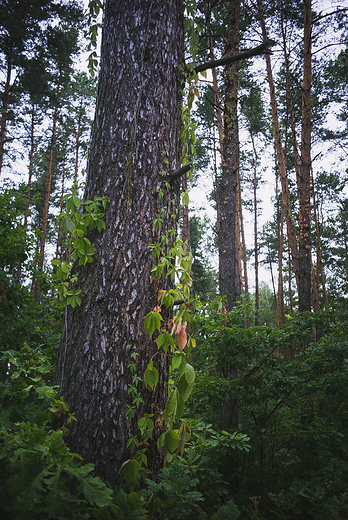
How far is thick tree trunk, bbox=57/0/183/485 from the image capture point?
4.69 feet

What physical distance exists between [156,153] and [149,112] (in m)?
0.25

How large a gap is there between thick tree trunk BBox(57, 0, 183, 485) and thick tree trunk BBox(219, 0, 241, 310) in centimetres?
414

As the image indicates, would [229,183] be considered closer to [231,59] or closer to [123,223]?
[231,59]

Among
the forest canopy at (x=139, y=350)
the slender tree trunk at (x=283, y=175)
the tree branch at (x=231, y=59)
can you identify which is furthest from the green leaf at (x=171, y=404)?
the slender tree trunk at (x=283, y=175)

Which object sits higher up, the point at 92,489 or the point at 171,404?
the point at 171,404

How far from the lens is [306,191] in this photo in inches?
277

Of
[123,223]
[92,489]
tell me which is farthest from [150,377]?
[123,223]

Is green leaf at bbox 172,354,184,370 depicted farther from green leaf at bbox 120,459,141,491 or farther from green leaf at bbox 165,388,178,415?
green leaf at bbox 120,459,141,491

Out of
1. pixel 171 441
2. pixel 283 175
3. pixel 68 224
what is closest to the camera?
pixel 171 441

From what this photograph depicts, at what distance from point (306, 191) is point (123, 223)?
6500mm

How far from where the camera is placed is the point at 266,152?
1802 cm

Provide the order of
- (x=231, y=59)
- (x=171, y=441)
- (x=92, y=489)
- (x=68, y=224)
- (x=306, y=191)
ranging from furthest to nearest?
(x=306, y=191) < (x=231, y=59) < (x=68, y=224) < (x=171, y=441) < (x=92, y=489)

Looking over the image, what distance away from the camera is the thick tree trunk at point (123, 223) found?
143 cm

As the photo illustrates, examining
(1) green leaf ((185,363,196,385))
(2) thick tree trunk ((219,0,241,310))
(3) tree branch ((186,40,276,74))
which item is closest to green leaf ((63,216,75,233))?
(1) green leaf ((185,363,196,385))
